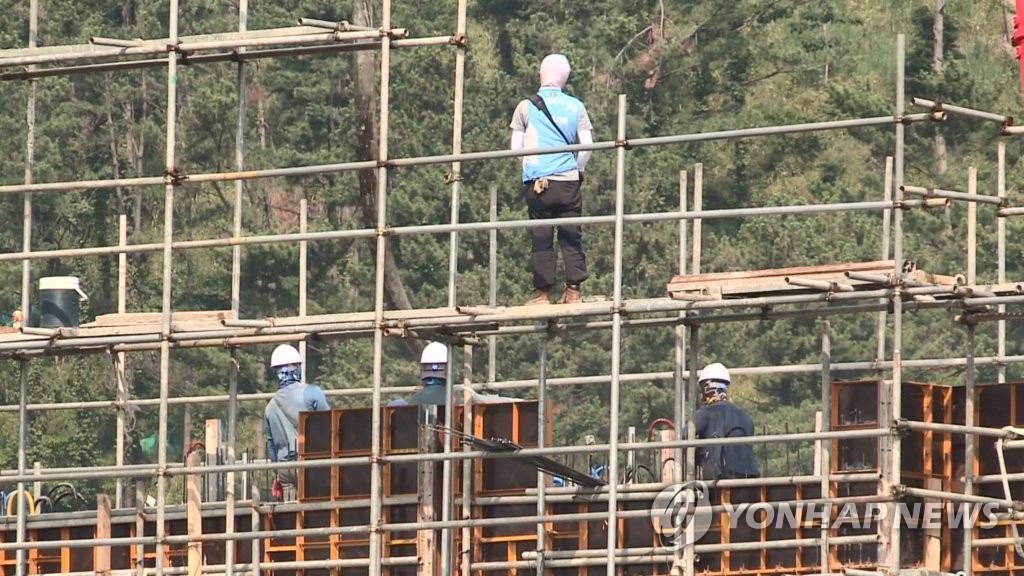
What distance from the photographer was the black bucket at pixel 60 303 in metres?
19.6

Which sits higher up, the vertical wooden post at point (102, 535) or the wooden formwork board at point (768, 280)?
the wooden formwork board at point (768, 280)

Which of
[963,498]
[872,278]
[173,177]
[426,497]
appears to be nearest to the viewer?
[872,278]

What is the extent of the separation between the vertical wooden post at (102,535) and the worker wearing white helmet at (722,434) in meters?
4.35

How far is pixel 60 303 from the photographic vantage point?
19.7 m

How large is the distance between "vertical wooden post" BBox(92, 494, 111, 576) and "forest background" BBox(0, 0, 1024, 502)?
23.3 m

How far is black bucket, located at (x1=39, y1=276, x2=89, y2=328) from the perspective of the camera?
1961cm

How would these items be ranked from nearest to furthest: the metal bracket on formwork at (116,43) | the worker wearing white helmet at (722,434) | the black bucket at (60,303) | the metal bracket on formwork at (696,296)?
the metal bracket on formwork at (696,296) < the worker wearing white helmet at (722,434) < the metal bracket on formwork at (116,43) < the black bucket at (60,303)

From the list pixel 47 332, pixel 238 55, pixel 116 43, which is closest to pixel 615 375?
pixel 238 55

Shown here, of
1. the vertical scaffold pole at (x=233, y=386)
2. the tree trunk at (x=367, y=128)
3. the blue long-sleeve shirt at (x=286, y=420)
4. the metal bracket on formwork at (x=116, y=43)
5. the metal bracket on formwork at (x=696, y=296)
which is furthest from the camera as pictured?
the tree trunk at (x=367, y=128)

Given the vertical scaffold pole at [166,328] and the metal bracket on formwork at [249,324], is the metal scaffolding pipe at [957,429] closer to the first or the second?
the metal bracket on formwork at [249,324]

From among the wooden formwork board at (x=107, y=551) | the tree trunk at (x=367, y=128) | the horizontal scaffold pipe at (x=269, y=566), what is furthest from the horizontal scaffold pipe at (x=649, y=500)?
the tree trunk at (x=367, y=128)

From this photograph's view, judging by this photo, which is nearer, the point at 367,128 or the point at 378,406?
the point at 378,406

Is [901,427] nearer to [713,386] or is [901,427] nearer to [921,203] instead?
[921,203]

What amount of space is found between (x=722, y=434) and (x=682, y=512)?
0.58m
